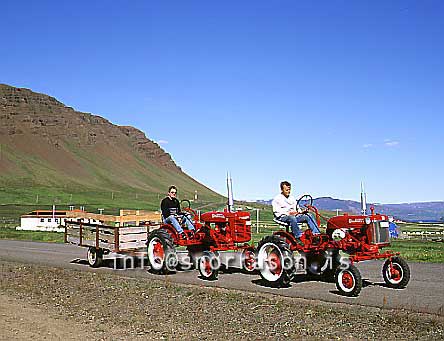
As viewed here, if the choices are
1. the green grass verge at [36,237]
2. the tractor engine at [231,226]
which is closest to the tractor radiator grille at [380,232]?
the tractor engine at [231,226]

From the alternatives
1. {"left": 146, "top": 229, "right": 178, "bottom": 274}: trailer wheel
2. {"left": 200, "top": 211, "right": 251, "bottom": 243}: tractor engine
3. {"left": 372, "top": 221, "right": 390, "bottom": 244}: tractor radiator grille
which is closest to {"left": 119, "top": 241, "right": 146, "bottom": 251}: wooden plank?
{"left": 146, "top": 229, "right": 178, "bottom": 274}: trailer wheel

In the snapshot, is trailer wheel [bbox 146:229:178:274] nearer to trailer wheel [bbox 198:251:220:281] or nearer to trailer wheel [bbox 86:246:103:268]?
trailer wheel [bbox 198:251:220:281]

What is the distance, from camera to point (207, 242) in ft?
47.6

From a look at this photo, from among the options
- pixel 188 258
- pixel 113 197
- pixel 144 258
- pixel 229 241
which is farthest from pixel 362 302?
pixel 113 197

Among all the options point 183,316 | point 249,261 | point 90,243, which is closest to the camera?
point 183,316

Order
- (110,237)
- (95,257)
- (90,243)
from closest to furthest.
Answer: (110,237), (95,257), (90,243)

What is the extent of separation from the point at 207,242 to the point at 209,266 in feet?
2.80

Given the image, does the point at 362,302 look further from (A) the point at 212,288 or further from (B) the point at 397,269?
(A) the point at 212,288

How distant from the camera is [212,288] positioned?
12.4 m

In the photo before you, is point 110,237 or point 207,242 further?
point 110,237

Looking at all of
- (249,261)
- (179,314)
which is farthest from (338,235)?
(179,314)

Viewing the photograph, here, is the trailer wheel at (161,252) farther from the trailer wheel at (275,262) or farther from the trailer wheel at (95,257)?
the trailer wheel at (275,262)

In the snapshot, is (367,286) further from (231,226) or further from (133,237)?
(133,237)

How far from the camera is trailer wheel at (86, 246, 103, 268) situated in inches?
653
